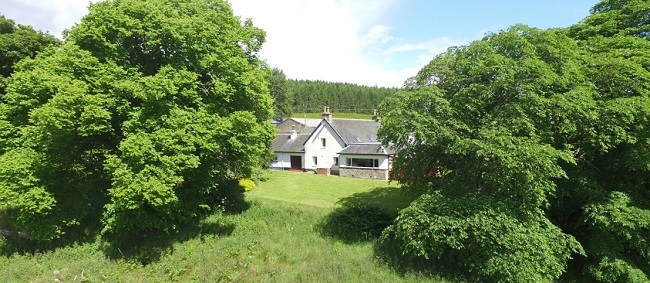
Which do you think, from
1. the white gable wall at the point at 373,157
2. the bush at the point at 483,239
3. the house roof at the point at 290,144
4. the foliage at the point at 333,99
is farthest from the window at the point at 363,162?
the foliage at the point at 333,99

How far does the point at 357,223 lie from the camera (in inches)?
734

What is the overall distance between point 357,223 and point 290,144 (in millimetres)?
24880

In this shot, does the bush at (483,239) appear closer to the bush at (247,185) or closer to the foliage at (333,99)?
the bush at (247,185)

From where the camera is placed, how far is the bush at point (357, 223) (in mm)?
18342

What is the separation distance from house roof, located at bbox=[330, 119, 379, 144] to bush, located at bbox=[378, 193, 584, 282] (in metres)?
21.9

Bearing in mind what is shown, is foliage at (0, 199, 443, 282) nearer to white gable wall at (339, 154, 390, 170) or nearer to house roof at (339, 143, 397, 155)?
white gable wall at (339, 154, 390, 170)

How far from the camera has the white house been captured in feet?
105

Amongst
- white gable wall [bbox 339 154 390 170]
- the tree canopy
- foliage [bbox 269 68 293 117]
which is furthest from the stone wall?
foliage [bbox 269 68 293 117]

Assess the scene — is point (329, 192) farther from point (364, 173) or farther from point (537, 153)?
point (537, 153)

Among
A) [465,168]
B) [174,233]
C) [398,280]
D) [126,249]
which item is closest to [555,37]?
[465,168]

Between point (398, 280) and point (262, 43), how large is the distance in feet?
Result: 54.5

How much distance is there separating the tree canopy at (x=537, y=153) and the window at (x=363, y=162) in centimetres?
1524

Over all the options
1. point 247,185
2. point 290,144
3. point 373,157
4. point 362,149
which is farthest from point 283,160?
point 247,185

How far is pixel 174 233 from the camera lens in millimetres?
19656
